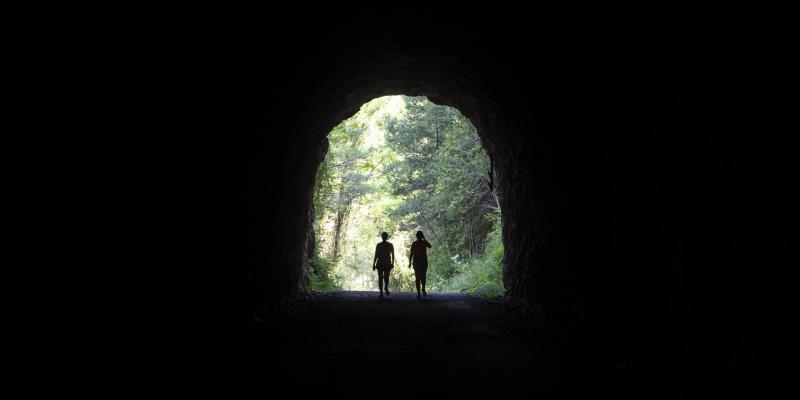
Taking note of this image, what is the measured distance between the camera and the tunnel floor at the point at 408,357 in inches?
206

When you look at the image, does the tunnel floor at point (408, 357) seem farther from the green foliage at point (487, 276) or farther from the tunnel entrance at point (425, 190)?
the tunnel entrance at point (425, 190)

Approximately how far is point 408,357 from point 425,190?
65.1 feet

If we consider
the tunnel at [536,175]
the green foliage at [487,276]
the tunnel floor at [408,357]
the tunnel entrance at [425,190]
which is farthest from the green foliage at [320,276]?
the tunnel floor at [408,357]

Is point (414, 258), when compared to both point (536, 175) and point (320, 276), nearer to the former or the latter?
point (536, 175)

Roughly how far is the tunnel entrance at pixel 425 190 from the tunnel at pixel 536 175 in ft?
22.1

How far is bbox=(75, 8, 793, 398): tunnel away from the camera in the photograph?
142 inches

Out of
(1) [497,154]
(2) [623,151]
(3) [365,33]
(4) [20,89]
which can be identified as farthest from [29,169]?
(1) [497,154]

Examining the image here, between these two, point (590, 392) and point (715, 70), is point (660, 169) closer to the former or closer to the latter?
point (715, 70)

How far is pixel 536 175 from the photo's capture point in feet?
34.1

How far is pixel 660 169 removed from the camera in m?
4.82

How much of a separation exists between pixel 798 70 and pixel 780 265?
108cm

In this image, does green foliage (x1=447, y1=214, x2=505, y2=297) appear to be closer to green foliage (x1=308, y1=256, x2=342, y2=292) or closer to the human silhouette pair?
the human silhouette pair

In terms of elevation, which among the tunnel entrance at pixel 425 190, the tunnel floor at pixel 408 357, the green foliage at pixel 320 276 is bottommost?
the tunnel floor at pixel 408 357

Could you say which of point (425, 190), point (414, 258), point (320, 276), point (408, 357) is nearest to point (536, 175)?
point (414, 258)
